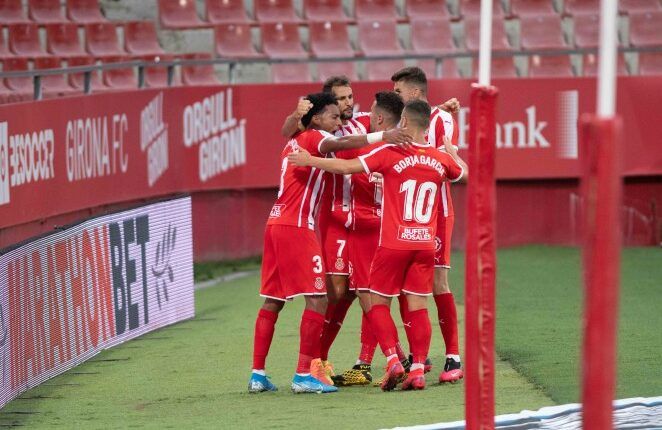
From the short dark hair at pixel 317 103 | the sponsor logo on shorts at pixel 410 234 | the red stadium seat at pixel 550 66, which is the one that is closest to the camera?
the sponsor logo on shorts at pixel 410 234

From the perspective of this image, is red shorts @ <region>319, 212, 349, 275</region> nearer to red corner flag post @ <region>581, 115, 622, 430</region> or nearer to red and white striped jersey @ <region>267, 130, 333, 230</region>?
red and white striped jersey @ <region>267, 130, 333, 230</region>

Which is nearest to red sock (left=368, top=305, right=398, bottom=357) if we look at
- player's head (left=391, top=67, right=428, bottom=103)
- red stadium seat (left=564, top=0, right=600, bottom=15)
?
player's head (left=391, top=67, right=428, bottom=103)

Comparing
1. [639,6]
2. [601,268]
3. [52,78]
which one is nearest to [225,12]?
[52,78]

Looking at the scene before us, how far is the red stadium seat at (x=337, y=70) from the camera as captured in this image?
17.6m

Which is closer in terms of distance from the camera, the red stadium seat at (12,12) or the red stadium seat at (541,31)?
the red stadium seat at (12,12)

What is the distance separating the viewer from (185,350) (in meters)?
10.6

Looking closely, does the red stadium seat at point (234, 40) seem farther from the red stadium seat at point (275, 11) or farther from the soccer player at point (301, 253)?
the soccer player at point (301, 253)

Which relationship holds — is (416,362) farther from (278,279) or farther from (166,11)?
(166,11)

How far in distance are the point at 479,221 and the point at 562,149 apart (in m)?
10.5

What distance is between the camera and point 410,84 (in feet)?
29.1

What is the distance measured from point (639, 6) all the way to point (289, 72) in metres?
4.83

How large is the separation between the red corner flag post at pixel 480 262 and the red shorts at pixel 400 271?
2.42 meters

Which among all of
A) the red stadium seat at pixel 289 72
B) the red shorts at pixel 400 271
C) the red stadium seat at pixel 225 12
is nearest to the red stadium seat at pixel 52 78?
the red stadium seat at pixel 225 12

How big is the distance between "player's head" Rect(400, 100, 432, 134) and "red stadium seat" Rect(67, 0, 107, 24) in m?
10.3
